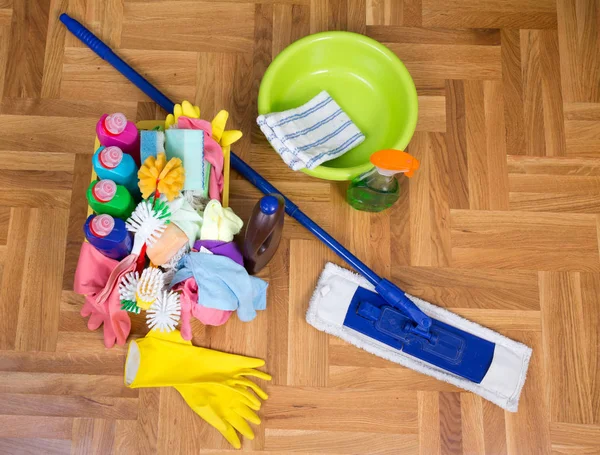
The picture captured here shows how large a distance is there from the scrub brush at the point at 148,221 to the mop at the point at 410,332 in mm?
296

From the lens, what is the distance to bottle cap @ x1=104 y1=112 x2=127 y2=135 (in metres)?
0.99

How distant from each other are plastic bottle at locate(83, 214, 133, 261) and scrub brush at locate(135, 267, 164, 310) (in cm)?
6

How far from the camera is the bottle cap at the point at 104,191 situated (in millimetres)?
950

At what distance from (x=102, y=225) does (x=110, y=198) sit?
1.8 inches

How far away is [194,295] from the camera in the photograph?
107cm

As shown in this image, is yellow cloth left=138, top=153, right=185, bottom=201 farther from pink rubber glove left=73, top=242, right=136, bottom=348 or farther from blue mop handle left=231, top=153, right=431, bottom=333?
blue mop handle left=231, top=153, right=431, bottom=333

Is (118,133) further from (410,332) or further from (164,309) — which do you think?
(410,332)

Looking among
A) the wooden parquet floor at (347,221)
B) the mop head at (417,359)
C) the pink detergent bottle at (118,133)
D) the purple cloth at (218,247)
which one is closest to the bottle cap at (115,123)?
the pink detergent bottle at (118,133)

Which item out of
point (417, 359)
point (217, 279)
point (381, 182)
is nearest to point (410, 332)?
point (417, 359)

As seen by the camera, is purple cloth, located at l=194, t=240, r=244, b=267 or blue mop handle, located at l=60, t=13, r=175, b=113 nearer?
purple cloth, located at l=194, t=240, r=244, b=267

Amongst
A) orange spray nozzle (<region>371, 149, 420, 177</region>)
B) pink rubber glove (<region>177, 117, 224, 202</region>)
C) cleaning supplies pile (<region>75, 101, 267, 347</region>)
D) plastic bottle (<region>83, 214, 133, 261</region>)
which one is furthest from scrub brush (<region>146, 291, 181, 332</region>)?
orange spray nozzle (<region>371, 149, 420, 177</region>)

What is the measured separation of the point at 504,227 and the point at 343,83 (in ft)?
1.58

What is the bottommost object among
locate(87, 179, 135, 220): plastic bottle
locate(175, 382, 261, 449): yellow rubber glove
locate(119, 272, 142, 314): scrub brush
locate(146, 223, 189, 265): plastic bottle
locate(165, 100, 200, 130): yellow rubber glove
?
locate(175, 382, 261, 449): yellow rubber glove

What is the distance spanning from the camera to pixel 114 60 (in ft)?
4.30
